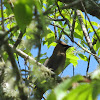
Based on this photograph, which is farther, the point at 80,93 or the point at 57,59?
the point at 57,59

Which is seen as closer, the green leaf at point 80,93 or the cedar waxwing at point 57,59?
the green leaf at point 80,93

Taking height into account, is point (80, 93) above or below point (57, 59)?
above

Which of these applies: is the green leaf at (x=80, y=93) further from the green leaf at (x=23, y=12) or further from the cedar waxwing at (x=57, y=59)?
the cedar waxwing at (x=57, y=59)

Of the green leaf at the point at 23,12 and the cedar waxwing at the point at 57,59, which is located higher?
the green leaf at the point at 23,12

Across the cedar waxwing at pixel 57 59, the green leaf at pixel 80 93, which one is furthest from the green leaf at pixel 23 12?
the cedar waxwing at pixel 57 59

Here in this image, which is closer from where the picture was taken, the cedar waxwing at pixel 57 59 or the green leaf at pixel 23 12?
the green leaf at pixel 23 12

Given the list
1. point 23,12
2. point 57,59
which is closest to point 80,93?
point 23,12

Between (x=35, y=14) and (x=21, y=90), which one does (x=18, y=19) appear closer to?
(x=35, y=14)

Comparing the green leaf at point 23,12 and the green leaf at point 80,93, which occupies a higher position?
the green leaf at point 23,12

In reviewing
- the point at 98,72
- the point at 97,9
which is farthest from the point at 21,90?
the point at 97,9

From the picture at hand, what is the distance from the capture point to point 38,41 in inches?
52.3

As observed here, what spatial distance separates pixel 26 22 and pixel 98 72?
0.41m

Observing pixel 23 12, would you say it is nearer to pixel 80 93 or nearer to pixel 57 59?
pixel 80 93

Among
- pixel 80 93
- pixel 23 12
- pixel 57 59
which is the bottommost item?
pixel 57 59
